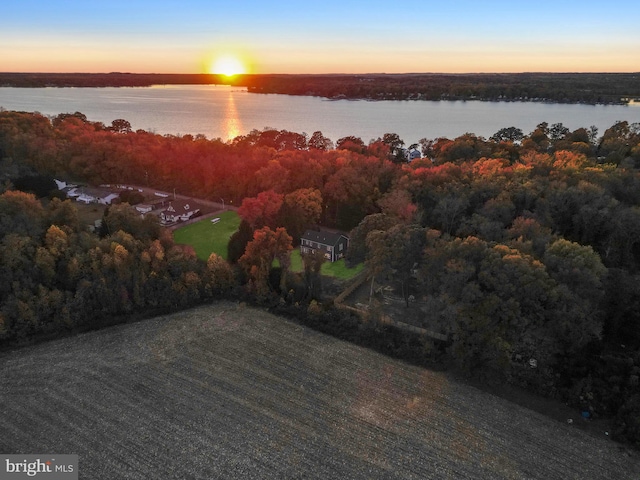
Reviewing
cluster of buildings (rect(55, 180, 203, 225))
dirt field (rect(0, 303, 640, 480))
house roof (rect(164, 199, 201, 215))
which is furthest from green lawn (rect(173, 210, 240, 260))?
dirt field (rect(0, 303, 640, 480))

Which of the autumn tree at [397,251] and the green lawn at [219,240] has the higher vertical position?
the autumn tree at [397,251]

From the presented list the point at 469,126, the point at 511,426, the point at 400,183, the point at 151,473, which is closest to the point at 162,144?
the point at 400,183

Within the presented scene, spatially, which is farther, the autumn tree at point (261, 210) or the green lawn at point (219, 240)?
the autumn tree at point (261, 210)

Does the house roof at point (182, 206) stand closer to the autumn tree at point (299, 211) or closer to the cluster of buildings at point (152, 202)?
the cluster of buildings at point (152, 202)

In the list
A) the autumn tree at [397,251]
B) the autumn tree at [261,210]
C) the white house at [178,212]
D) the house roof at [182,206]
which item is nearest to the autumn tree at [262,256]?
the autumn tree at [261,210]

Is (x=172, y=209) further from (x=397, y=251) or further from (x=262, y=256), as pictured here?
(x=397, y=251)

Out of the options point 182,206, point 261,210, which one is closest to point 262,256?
point 261,210

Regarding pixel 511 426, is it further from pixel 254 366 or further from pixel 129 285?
pixel 129 285
